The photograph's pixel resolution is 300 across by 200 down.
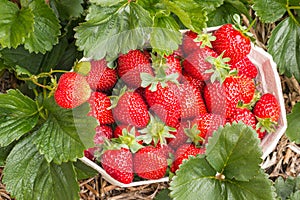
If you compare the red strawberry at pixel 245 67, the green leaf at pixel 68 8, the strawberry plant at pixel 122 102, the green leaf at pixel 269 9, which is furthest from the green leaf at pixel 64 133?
the green leaf at pixel 269 9

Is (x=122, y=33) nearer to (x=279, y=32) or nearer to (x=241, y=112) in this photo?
(x=241, y=112)

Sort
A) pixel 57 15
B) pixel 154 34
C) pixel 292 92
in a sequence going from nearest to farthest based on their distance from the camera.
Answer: pixel 154 34 < pixel 57 15 < pixel 292 92

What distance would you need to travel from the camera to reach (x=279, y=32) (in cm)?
155

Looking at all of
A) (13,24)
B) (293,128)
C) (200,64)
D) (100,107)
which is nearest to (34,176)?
(100,107)

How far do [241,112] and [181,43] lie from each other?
0.66ft

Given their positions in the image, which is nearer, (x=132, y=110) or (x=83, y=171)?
(x=132, y=110)

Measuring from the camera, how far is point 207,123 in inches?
52.8


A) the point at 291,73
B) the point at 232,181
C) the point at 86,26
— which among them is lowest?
the point at 232,181

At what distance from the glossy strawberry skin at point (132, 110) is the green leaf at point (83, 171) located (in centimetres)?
20

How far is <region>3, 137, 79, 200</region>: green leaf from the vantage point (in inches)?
55.2

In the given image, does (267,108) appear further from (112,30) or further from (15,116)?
(15,116)

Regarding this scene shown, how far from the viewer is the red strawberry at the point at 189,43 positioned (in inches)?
54.0

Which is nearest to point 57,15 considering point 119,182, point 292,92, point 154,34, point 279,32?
point 154,34

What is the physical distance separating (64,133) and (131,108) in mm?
160
